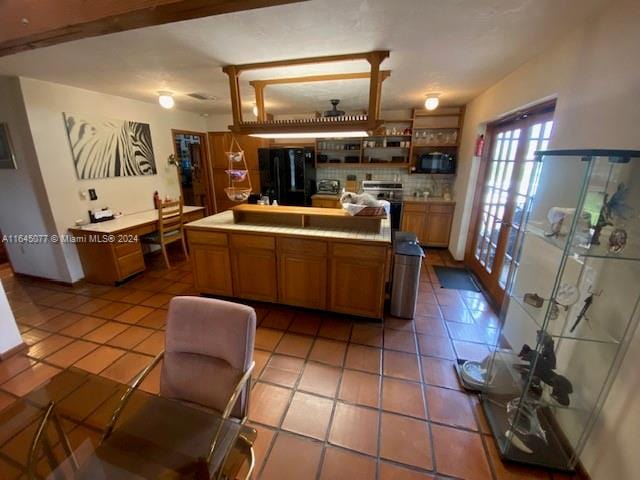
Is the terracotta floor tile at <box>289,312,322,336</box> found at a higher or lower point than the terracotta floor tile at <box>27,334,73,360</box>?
higher

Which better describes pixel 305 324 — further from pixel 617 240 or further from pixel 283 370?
pixel 617 240

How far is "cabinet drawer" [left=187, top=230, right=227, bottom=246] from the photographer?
9.09ft

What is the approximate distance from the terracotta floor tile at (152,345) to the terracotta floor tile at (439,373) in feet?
7.07

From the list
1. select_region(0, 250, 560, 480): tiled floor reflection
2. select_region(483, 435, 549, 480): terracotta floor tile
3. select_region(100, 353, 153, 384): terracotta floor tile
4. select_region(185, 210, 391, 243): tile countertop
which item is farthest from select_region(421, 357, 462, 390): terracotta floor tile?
select_region(100, 353, 153, 384): terracotta floor tile

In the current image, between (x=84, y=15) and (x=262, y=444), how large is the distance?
7.49ft

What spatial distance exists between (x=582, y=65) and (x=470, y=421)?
2269mm

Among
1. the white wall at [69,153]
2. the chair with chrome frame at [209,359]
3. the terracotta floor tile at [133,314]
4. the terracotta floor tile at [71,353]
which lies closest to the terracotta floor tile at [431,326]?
the chair with chrome frame at [209,359]

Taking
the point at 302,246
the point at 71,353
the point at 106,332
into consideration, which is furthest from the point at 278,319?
the point at 71,353

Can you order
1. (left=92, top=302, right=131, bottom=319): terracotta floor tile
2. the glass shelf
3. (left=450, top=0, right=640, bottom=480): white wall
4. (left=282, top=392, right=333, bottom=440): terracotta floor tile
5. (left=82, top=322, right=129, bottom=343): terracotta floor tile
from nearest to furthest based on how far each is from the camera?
(left=450, top=0, right=640, bottom=480): white wall → the glass shelf → (left=282, top=392, right=333, bottom=440): terracotta floor tile → (left=82, top=322, right=129, bottom=343): terracotta floor tile → (left=92, top=302, right=131, bottom=319): terracotta floor tile

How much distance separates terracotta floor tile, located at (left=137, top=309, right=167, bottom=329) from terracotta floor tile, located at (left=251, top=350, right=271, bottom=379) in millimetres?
1077

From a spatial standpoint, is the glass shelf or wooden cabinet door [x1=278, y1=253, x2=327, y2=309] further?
wooden cabinet door [x1=278, y1=253, x2=327, y2=309]

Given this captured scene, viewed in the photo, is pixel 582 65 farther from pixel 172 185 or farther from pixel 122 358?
pixel 172 185

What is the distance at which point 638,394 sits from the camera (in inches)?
44.9

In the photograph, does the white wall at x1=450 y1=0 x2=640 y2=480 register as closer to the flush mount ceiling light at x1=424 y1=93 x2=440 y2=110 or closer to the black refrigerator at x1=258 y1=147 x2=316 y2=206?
the flush mount ceiling light at x1=424 y1=93 x2=440 y2=110
